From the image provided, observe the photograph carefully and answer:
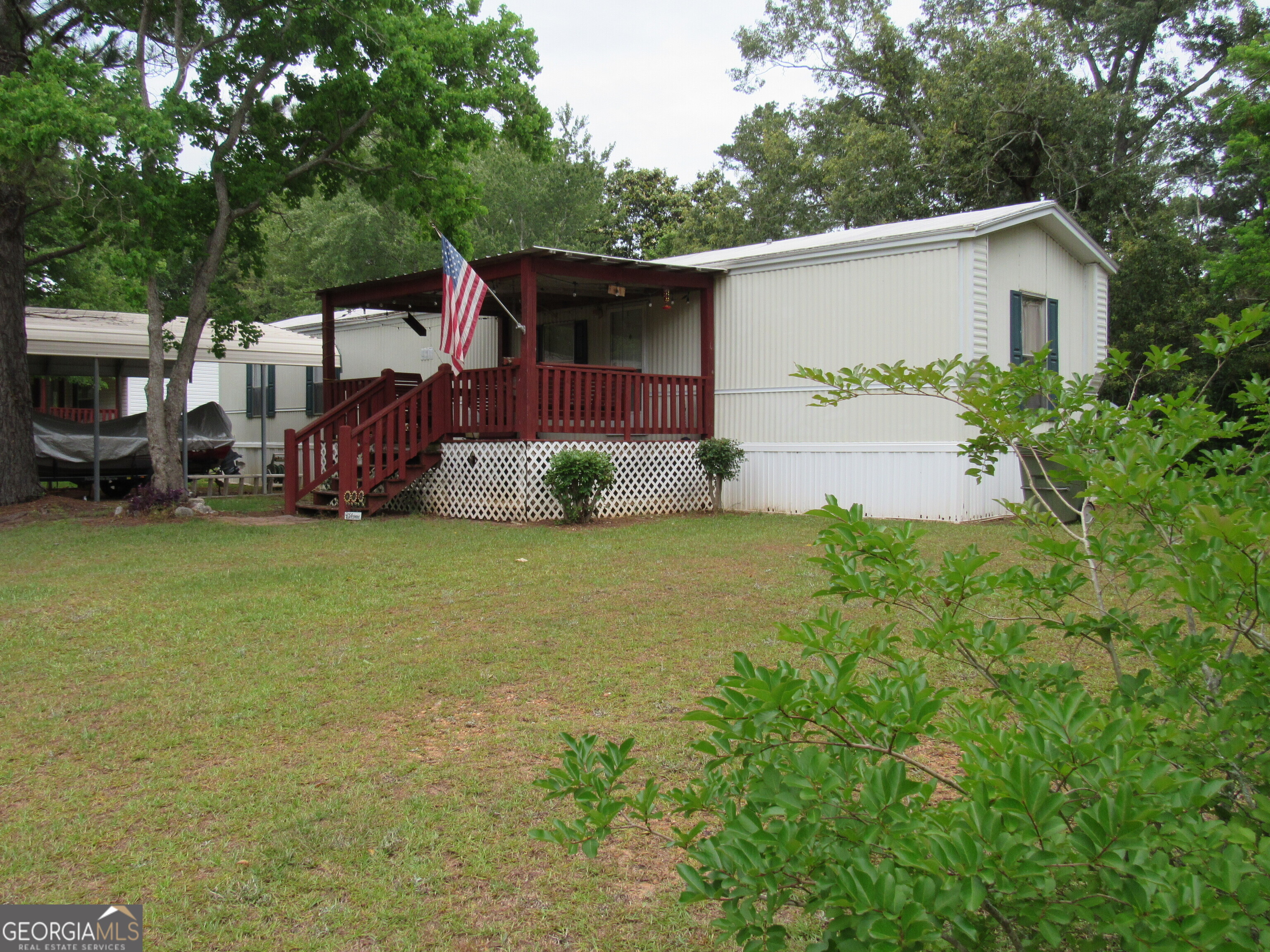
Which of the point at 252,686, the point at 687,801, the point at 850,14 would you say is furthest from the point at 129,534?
the point at 850,14

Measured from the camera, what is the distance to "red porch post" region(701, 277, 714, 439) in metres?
14.2

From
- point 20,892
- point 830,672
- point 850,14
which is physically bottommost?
point 20,892

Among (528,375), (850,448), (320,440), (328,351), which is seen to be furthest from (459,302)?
(850,448)

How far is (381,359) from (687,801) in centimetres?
1821

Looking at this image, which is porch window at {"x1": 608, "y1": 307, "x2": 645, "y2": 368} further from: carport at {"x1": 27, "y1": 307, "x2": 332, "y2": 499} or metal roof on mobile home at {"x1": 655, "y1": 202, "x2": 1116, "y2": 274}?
carport at {"x1": 27, "y1": 307, "x2": 332, "y2": 499}

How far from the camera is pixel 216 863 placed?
307 centimetres

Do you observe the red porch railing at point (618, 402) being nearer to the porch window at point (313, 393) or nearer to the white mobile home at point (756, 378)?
the white mobile home at point (756, 378)

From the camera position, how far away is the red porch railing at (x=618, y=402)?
501 inches

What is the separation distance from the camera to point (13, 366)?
1338 centimetres

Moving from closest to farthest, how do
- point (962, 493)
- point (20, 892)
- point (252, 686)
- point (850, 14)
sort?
point (20, 892)
point (252, 686)
point (962, 493)
point (850, 14)

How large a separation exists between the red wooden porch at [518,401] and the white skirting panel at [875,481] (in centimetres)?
105

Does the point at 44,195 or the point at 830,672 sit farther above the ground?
the point at 44,195

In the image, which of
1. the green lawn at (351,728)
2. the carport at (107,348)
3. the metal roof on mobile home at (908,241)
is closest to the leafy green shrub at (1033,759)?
the green lawn at (351,728)

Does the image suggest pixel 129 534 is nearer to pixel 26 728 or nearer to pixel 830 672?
pixel 26 728
